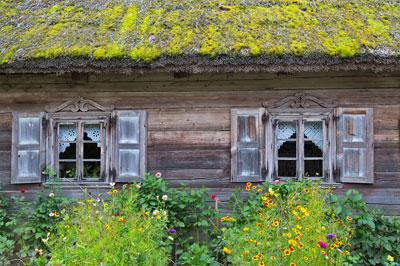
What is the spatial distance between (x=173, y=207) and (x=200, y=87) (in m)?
1.67

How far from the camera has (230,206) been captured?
5.00 m

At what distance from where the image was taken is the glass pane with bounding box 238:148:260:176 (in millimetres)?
5051

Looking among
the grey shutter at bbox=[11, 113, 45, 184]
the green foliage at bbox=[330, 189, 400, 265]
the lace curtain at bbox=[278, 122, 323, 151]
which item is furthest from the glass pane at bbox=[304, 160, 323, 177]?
the grey shutter at bbox=[11, 113, 45, 184]

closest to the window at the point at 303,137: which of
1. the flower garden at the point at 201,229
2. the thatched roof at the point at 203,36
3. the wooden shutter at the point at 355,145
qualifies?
the wooden shutter at the point at 355,145

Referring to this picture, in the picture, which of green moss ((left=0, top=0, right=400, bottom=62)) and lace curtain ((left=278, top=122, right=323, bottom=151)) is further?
lace curtain ((left=278, top=122, right=323, bottom=151))

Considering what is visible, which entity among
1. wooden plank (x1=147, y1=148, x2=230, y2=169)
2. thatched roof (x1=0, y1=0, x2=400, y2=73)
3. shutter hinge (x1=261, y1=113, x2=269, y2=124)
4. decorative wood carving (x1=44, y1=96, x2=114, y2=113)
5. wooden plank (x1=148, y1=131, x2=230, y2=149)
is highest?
thatched roof (x1=0, y1=0, x2=400, y2=73)

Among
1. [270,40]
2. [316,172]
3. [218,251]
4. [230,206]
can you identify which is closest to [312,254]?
[218,251]

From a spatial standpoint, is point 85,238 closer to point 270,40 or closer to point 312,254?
point 312,254

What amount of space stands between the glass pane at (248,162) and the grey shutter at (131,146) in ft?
4.32

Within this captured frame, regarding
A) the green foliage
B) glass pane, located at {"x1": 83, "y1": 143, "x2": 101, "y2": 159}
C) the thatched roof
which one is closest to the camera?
the green foliage

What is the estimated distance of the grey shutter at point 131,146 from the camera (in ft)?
16.9

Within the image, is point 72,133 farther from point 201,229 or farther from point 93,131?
point 201,229

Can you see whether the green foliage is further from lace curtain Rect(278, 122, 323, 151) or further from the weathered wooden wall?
lace curtain Rect(278, 122, 323, 151)

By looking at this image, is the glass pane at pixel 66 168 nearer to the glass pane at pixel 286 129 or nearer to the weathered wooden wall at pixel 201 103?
the weathered wooden wall at pixel 201 103
